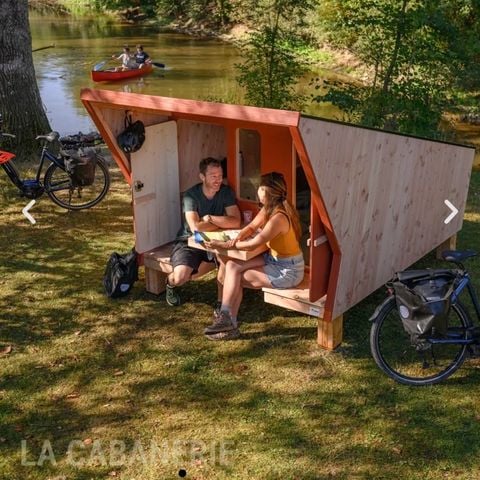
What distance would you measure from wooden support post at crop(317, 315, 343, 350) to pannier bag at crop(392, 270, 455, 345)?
0.80 metres

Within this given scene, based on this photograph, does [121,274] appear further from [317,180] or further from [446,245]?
[446,245]

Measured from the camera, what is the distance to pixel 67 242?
819cm

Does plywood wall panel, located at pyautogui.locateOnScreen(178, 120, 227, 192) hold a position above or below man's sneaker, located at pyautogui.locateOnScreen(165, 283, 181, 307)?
above

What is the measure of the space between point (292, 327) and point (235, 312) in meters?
0.59

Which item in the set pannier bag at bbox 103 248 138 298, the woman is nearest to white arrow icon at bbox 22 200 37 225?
pannier bag at bbox 103 248 138 298

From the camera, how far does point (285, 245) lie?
5.60m

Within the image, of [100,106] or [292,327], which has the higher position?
[100,106]

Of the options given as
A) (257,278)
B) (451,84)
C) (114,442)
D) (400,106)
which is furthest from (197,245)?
(451,84)

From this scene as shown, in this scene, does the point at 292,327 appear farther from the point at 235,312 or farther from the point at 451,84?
the point at 451,84

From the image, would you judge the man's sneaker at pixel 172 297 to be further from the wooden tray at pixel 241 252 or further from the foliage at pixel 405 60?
the foliage at pixel 405 60

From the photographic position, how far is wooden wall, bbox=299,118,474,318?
5.00m

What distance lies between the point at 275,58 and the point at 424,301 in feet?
43.4

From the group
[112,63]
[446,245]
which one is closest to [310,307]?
[446,245]

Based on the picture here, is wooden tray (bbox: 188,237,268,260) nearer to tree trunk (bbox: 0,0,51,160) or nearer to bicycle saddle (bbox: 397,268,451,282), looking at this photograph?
bicycle saddle (bbox: 397,268,451,282)
